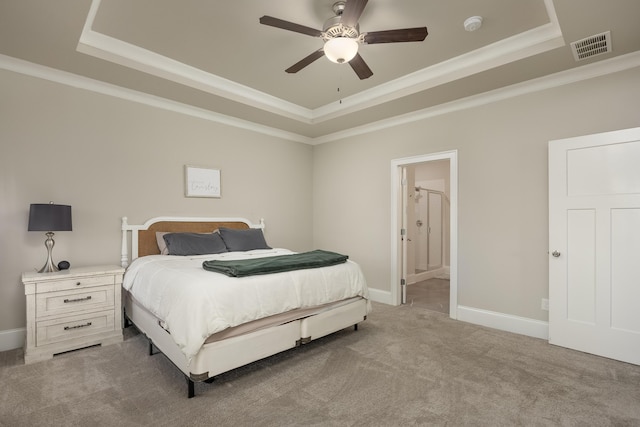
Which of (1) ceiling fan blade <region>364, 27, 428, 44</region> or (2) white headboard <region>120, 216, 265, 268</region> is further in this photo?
(2) white headboard <region>120, 216, 265, 268</region>

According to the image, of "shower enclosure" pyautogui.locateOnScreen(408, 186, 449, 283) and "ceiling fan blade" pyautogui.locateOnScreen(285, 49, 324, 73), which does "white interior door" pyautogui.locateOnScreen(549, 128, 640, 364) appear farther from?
"shower enclosure" pyautogui.locateOnScreen(408, 186, 449, 283)

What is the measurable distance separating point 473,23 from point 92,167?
3.85 metres

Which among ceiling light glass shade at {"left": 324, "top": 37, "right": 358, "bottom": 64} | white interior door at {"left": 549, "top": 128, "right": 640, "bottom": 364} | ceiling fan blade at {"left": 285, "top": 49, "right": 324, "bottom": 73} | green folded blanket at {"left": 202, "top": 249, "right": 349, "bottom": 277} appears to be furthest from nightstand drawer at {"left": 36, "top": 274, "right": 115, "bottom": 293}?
white interior door at {"left": 549, "top": 128, "right": 640, "bottom": 364}

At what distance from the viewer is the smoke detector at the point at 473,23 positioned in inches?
101

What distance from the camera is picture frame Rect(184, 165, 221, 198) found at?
159 inches

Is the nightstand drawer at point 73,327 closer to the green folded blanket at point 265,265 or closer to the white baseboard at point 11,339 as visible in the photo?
the white baseboard at point 11,339

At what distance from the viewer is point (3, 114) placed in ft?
9.54

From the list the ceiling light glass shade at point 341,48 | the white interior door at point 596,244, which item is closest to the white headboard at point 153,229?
the ceiling light glass shade at point 341,48

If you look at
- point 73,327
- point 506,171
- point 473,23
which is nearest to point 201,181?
point 73,327

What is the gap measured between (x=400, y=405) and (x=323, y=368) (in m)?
0.70

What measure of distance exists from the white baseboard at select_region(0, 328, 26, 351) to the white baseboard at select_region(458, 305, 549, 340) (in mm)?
4475

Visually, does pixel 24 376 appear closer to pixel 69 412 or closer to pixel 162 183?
pixel 69 412

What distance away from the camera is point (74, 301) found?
2.82m

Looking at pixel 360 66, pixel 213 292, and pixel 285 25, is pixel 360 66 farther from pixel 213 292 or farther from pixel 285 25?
pixel 213 292
